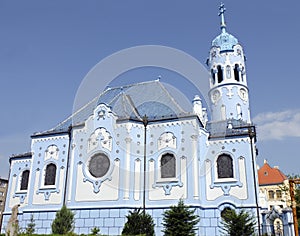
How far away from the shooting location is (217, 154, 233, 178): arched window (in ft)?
79.3

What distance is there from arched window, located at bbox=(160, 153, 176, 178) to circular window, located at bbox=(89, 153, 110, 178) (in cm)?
431

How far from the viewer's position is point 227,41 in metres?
37.2

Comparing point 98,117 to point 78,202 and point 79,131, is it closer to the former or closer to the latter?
point 79,131

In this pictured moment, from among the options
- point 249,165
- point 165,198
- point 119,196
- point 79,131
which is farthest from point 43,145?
point 249,165

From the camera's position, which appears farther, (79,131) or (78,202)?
(79,131)

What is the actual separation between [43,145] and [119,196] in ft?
30.4

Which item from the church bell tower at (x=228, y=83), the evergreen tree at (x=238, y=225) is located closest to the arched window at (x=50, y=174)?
the evergreen tree at (x=238, y=225)

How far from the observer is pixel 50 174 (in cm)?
2669

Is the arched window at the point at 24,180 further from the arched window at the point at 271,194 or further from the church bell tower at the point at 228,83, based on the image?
the arched window at the point at 271,194

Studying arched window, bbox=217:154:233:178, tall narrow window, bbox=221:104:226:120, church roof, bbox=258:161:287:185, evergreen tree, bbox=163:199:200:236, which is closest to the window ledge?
arched window, bbox=217:154:233:178

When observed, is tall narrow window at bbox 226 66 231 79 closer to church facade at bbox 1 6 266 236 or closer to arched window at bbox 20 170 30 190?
church facade at bbox 1 6 266 236

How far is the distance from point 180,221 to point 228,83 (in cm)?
1944

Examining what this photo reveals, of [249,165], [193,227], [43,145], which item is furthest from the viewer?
[43,145]

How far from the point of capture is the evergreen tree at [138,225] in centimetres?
1997
